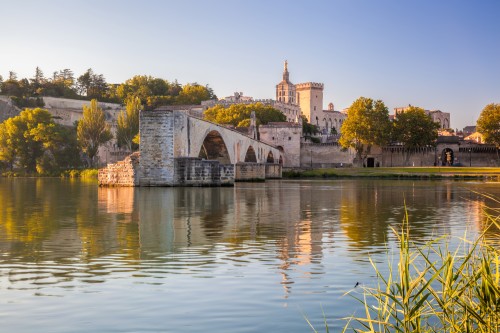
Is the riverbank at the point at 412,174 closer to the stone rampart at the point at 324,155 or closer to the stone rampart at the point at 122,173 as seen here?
the stone rampart at the point at 324,155

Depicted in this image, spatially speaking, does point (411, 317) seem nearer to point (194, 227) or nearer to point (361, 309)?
point (361, 309)

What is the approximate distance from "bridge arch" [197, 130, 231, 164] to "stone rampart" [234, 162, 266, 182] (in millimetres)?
3303

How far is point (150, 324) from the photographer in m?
7.56

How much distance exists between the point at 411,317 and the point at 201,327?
3143 millimetres

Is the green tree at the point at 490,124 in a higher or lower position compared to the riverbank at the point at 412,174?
higher

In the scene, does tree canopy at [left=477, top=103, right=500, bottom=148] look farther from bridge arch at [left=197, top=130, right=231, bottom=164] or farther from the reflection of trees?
the reflection of trees

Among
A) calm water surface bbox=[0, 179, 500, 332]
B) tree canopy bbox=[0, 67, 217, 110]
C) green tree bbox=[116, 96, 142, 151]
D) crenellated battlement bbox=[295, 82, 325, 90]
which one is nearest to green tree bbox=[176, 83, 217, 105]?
tree canopy bbox=[0, 67, 217, 110]

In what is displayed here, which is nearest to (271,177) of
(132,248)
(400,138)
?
(400,138)

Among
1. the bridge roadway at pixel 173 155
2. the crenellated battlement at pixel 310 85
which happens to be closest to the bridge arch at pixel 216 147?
the bridge roadway at pixel 173 155

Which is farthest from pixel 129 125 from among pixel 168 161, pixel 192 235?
pixel 192 235

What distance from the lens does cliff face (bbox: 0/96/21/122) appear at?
332 feet

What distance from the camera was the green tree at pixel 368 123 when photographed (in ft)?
288

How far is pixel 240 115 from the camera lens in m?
97.8

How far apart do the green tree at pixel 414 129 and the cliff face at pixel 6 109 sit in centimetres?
5883
